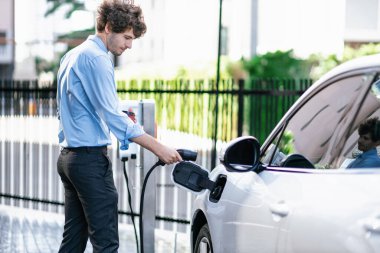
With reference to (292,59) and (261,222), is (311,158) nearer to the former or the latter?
(261,222)

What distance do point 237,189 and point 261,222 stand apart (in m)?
0.58

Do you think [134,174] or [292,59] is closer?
[134,174]

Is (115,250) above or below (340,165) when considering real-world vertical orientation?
below

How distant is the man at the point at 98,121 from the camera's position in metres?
6.00

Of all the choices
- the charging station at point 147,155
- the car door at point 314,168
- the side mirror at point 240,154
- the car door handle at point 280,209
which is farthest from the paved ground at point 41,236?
the car door handle at point 280,209

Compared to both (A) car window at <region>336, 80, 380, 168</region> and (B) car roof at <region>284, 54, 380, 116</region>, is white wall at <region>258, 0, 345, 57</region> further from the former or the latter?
(A) car window at <region>336, 80, 380, 168</region>

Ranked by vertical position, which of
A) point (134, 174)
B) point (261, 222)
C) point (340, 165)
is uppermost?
point (340, 165)

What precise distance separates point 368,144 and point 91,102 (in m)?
1.93

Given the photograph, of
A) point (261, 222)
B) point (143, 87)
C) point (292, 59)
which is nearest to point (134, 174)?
point (143, 87)

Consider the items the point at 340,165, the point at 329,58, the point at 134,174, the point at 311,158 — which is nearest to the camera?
the point at 340,165

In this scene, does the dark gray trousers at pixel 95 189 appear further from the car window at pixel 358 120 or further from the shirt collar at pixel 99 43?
the car window at pixel 358 120

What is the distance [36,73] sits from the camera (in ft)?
249

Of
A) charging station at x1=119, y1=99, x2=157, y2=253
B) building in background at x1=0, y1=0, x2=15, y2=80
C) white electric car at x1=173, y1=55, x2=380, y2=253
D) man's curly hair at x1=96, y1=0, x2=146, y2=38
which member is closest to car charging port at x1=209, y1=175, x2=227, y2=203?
white electric car at x1=173, y1=55, x2=380, y2=253

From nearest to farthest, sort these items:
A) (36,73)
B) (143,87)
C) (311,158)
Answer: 1. (311,158)
2. (143,87)
3. (36,73)
